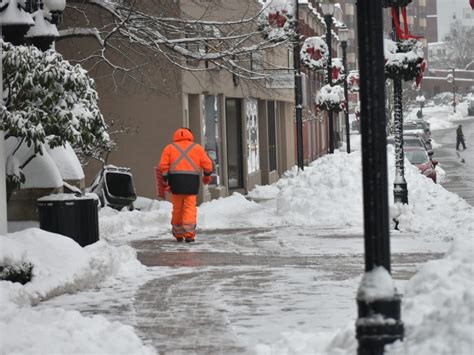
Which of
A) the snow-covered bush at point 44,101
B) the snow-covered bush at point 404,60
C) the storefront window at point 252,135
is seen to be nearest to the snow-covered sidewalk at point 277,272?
the snow-covered bush at point 44,101

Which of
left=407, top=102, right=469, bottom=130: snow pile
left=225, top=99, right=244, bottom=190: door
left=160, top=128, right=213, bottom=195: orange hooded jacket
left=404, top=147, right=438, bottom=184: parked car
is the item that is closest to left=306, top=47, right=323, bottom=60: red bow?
left=225, top=99, right=244, bottom=190: door

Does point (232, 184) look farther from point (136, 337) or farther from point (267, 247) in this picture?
point (136, 337)

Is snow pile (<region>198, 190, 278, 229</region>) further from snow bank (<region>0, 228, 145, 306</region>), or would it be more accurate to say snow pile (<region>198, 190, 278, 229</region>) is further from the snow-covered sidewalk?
snow bank (<region>0, 228, 145, 306</region>)

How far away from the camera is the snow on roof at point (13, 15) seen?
1391 centimetres

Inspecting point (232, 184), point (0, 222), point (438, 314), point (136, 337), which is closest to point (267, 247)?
point (0, 222)

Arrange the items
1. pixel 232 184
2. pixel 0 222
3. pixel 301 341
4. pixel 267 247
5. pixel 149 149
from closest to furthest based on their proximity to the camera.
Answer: pixel 301 341 → pixel 0 222 → pixel 267 247 → pixel 149 149 → pixel 232 184

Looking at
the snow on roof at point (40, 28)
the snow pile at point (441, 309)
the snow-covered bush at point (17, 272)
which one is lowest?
the snow-covered bush at point (17, 272)

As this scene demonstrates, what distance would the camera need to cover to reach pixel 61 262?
40.7 ft

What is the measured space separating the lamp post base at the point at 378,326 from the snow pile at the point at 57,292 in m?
2.28

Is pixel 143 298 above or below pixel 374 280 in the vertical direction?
below

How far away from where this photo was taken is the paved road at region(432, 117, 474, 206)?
38.0 meters

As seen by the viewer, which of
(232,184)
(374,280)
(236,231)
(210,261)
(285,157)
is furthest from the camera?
(285,157)

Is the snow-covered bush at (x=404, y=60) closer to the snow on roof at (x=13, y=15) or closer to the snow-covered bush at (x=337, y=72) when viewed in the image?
the snow on roof at (x=13, y=15)

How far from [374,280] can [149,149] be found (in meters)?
21.8
